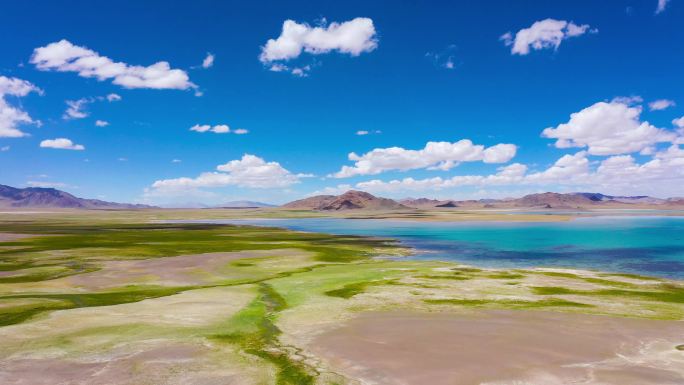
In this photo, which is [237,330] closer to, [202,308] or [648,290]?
[202,308]

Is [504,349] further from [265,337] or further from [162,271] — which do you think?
[162,271]

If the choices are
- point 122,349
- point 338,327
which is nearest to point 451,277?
point 338,327

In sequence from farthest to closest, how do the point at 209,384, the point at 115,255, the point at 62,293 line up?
the point at 115,255 → the point at 62,293 → the point at 209,384

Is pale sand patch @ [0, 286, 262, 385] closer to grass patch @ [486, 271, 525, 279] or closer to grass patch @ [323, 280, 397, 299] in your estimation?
grass patch @ [323, 280, 397, 299]

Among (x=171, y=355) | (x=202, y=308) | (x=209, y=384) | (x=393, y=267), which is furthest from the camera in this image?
(x=393, y=267)

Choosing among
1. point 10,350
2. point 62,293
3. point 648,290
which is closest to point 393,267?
point 648,290

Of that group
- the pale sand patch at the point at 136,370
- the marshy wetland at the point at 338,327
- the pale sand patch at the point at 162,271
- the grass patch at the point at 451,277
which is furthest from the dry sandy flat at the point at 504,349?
the pale sand patch at the point at 162,271

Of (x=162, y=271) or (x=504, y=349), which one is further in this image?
(x=162, y=271)

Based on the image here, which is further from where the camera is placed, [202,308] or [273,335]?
[202,308]
